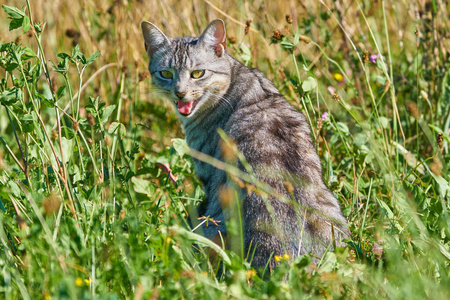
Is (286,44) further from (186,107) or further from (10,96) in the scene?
(10,96)

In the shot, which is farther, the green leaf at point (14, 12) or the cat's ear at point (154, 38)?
the cat's ear at point (154, 38)

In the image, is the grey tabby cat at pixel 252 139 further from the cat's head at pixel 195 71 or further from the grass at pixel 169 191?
the grass at pixel 169 191

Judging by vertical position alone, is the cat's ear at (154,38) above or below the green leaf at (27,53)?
below

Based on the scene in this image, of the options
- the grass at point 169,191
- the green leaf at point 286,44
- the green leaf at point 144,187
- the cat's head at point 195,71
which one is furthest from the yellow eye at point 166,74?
the green leaf at point 286,44

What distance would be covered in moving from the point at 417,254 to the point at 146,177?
1.78 meters

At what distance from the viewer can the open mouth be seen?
9.35 feet

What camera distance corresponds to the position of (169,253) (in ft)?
5.74

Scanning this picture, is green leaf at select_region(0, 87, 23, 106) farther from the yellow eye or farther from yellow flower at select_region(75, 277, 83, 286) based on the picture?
the yellow eye

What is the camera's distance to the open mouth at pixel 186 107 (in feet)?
9.35

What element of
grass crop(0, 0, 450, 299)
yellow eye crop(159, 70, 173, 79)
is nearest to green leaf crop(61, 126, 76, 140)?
grass crop(0, 0, 450, 299)

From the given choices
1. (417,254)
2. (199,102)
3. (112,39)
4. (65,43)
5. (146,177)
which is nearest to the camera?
(417,254)

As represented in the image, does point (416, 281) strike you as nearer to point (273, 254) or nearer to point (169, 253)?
point (273, 254)

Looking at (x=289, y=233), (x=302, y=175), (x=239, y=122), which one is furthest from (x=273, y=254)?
(x=239, y=122)

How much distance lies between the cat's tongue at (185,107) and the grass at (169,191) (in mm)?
315
